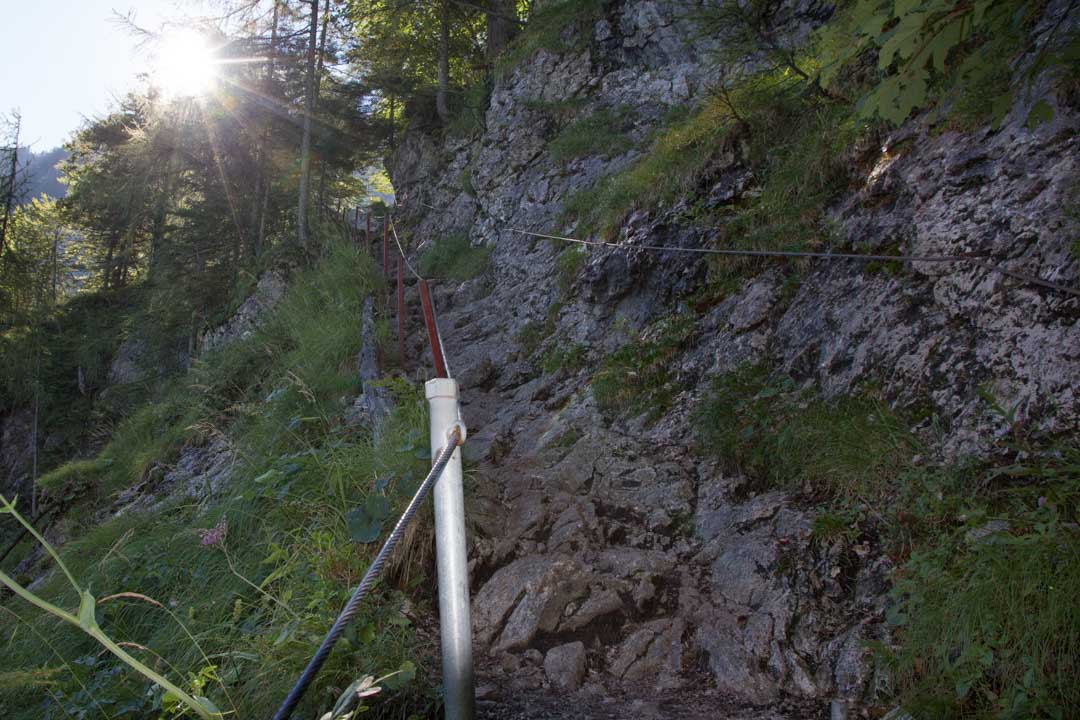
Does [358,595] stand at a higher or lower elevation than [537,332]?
lower

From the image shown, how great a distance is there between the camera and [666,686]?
2703 millimetres

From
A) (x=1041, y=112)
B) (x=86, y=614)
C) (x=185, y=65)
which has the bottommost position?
(x=86, y=614)

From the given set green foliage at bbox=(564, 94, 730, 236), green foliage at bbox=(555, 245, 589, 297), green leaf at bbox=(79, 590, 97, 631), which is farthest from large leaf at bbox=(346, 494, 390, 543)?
green foliage at bbox=(555, 245, 589, 297)

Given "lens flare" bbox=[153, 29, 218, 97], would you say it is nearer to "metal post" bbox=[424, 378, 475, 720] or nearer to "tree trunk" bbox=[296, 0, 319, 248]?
"tree trunk" bbox=[296, 0, 319, 248]

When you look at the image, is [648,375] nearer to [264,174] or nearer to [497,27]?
[497,27]

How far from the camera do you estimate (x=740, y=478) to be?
147 inches

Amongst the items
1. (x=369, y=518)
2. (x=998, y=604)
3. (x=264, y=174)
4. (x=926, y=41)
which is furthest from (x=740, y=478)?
(x=264, y=174)

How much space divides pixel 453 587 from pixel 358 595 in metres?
0.37

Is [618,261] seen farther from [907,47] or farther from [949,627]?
[949,627]

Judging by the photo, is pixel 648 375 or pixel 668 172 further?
A: pixel 668 172

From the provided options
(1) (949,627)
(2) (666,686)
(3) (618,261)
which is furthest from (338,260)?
(1) (949,627)

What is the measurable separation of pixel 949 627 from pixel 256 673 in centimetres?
255

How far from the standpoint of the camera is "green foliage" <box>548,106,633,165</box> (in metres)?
10.0

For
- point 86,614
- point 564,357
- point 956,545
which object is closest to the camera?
point 86,614
